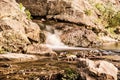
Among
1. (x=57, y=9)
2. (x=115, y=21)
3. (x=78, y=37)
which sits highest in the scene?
(x=57, y=9)

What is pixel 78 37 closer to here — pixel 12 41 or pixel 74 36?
pixel 74 36

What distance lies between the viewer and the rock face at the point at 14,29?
1089 inches

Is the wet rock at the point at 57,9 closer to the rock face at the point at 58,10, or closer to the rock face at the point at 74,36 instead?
the rock face at the point at 58,10

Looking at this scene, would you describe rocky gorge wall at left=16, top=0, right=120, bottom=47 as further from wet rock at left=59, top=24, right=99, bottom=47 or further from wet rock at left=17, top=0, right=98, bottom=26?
wet rock at left=59, top=24, right=99, bottom=47

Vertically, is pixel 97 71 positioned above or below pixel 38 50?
above

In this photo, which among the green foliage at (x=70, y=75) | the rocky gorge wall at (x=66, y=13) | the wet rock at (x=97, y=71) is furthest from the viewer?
the rocky gorge wall at (x=66, y=13)

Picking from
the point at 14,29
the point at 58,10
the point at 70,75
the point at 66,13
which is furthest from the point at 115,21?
the point at 70,75

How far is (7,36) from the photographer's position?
1121 inches

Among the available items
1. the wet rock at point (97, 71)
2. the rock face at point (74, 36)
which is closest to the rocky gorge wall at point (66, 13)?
the rock face at point (74, 36)

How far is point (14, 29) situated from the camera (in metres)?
30.7

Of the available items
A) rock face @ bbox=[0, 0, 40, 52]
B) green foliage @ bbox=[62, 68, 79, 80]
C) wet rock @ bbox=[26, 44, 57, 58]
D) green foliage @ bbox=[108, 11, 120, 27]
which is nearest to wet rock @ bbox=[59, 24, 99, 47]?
rock face @ bbox=[0, 0, 40, 52]

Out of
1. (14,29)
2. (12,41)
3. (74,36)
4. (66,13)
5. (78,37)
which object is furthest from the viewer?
(66,13)

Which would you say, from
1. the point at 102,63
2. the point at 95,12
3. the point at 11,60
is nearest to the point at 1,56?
the point at 11,60

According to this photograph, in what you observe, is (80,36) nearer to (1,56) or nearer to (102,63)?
(1,56)
